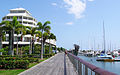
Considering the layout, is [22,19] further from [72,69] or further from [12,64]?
[72,69]

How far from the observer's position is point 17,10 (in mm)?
71188

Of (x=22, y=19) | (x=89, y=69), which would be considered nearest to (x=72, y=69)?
(x=89, y=69)

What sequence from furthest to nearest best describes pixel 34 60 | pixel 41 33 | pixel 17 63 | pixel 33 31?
pixel 33 31 → pixel 41 33 → pixel 34 60 → pixel 17 63

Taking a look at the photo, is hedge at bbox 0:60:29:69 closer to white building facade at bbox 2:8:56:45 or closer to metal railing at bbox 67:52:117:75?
metal railing at bbox 67:52:117:75

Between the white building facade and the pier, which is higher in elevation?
the white building facade

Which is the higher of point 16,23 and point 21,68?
point 16,23

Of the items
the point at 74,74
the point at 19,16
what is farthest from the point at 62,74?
the point at 19,16

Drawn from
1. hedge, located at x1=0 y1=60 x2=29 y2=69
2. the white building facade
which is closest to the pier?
hedge, located at x1=0 y1=60 x2=29 y2=69

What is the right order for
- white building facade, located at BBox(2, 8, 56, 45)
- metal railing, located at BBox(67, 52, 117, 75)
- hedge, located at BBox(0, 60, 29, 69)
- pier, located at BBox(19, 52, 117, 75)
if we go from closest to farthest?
metal railing, located at BBox(67, 52, 117, 75) → pier, located at BBox(19, 52, 117, 75) → hedge, located at BBox(0, 60, 29, 69) → white building facade, located at BBox(2, 8, 56, 45)

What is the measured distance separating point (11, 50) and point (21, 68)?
1413 centimetres

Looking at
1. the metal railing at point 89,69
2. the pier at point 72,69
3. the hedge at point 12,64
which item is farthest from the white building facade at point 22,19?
the metal railing at point 89,69

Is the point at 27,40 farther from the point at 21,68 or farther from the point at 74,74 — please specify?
the point at 74,74

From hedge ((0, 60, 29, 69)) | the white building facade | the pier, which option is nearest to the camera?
the pier

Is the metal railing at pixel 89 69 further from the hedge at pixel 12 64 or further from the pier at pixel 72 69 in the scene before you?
the hedge at pixel 12 64
